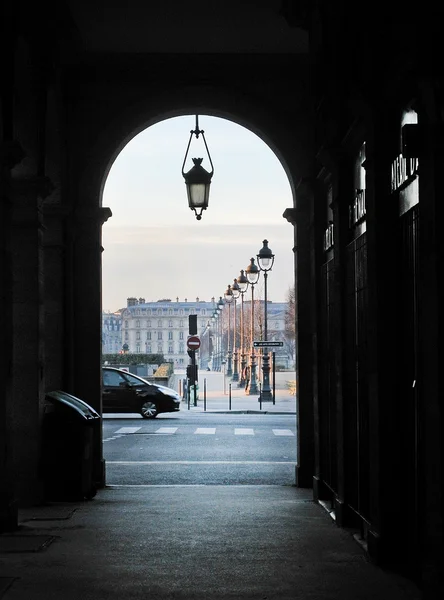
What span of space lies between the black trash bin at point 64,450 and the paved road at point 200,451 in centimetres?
374

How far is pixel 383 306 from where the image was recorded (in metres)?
7.47

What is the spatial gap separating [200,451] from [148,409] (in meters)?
12.5

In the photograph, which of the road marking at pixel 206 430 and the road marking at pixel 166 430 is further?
the road marking at pixel 166 430

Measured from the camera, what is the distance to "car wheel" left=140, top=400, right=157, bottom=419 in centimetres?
3359

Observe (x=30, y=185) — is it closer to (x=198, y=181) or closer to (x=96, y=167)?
(x=96, y=167)

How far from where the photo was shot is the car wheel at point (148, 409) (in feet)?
110

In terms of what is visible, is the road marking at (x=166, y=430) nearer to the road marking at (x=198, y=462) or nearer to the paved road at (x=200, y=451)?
the paved road at (x=200, y=451)

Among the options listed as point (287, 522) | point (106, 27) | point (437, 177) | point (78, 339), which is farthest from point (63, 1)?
point (437, 177)

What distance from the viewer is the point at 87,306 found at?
43.8 feet

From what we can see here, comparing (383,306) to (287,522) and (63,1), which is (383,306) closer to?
(287,522)

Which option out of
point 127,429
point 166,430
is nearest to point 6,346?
point 166,430

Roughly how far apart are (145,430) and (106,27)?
56.1ft

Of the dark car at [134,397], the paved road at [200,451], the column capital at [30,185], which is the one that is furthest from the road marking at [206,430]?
the column capital at [30,185]

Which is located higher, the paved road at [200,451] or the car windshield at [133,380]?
the car windshield at [133,380]
